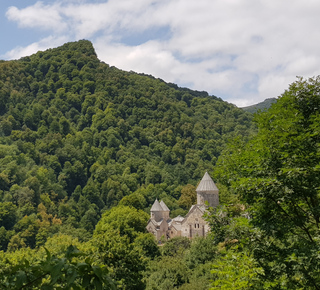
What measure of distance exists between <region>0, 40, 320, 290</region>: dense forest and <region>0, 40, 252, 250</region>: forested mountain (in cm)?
42

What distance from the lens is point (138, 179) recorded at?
107500 millimetres

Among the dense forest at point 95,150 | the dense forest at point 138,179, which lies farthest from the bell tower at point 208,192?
the dense forest at point 95,150

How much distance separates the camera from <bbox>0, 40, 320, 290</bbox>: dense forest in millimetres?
10352

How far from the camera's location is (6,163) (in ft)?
300

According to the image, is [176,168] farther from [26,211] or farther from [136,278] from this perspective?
[136,278]

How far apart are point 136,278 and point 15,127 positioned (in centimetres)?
10554

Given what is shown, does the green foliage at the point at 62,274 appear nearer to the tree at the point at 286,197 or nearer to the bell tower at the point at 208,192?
the tree at the point at 286,197

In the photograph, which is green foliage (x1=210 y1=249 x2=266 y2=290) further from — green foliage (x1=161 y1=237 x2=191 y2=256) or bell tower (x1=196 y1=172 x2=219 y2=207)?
bell tower (x1=196 y1=172 x2=219 y2=207)

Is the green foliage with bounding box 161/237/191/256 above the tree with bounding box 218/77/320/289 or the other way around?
the other way around

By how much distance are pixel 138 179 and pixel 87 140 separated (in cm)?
2577

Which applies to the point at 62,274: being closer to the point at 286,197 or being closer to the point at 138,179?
the point at 286,197

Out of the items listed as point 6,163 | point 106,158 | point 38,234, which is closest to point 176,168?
point 106,158

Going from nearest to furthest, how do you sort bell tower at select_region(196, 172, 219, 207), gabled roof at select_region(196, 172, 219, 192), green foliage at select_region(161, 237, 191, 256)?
green foliage at select_region(161, 237, 191, 256) < bell tower at select_region(196, 172, 219, 207) < gabled roof at select_region(196, 172, 219, 192)

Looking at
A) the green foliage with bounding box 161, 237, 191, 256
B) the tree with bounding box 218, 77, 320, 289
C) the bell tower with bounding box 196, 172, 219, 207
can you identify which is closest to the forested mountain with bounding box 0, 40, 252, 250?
the bell tower with bounding box 196, 172, 219, 207
